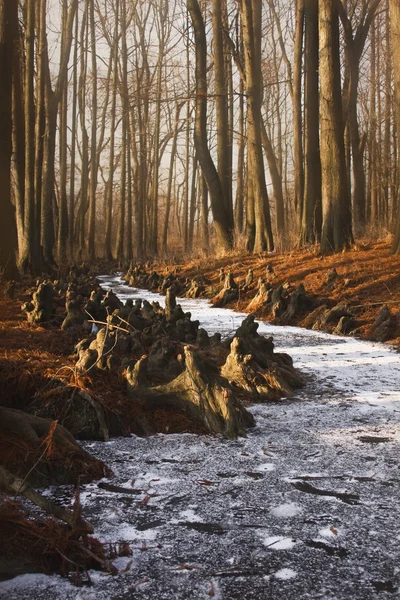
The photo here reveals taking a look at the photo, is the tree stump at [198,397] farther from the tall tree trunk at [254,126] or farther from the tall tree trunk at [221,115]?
the tall tree trunk at [221,115]

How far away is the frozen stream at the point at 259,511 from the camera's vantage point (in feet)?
6.08

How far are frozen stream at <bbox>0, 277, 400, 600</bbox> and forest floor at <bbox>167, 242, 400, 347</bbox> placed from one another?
3.38m

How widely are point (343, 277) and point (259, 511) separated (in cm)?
726

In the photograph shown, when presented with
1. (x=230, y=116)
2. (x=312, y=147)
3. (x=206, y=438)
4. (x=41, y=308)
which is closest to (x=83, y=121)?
(x=230, y=116)

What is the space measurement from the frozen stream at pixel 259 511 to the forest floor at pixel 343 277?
338 cm

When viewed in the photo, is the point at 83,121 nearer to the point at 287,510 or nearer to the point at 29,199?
the point at 29,199

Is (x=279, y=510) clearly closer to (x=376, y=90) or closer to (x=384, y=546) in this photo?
(x=384, y=546)

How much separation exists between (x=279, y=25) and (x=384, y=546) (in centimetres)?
2779

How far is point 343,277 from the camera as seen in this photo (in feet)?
30.3

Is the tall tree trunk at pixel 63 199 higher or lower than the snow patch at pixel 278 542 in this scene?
higher

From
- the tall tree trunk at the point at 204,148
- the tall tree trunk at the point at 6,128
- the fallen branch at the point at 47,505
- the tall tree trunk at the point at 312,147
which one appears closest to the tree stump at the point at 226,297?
the tall tree trunk at the point at 312,147

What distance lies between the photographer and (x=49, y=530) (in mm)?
2025

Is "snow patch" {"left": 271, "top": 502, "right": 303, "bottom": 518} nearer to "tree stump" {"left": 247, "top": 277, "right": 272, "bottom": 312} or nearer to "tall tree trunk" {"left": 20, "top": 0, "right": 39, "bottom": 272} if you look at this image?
"tree stump" {"left": 247, "top": 277, "right": 272, "bottom": 312}

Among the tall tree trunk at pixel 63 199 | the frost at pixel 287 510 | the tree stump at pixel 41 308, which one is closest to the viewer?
the frost at pixel 287 510
